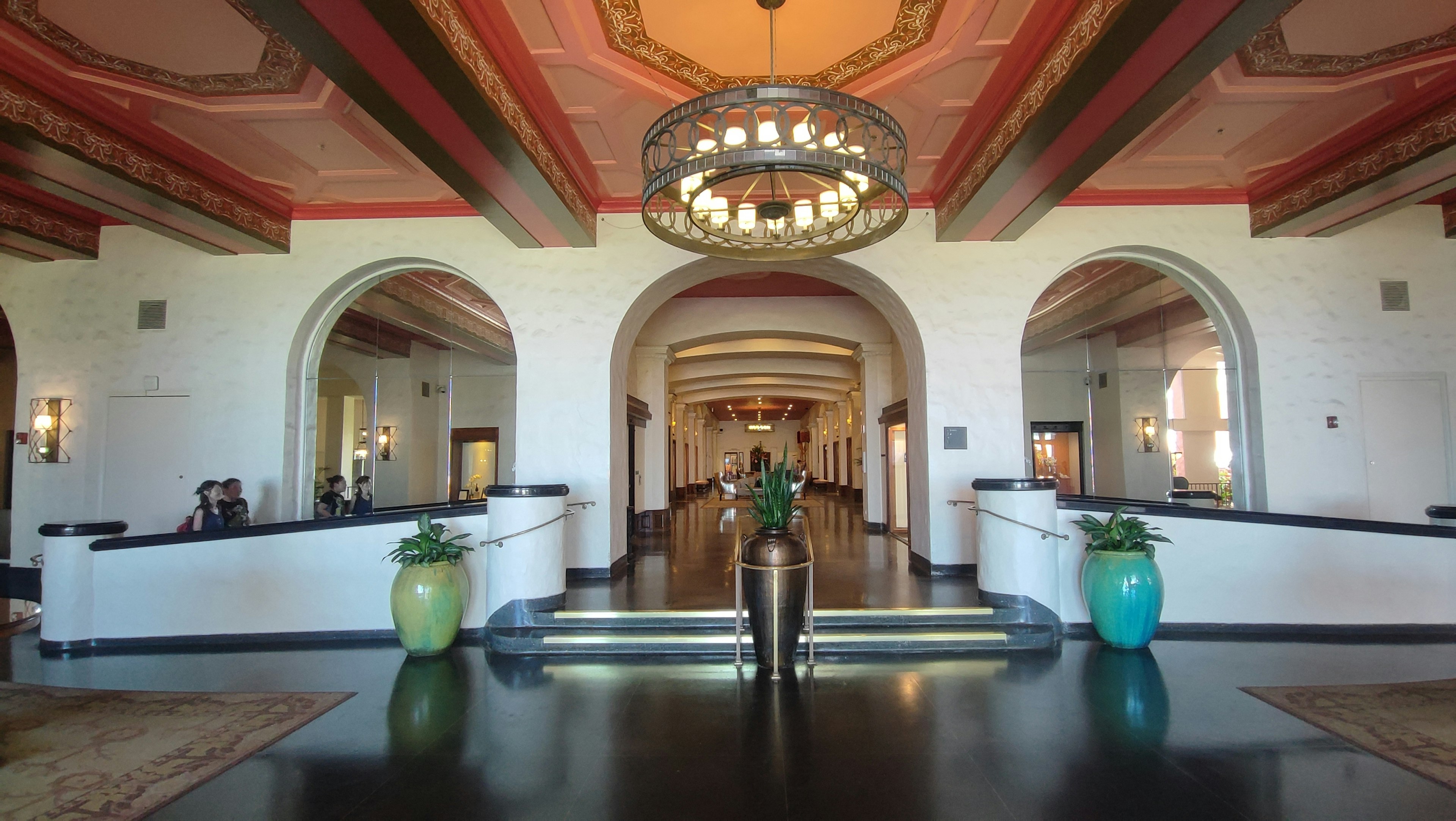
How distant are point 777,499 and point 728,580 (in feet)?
7.29

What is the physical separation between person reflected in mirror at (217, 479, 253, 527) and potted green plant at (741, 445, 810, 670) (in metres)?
4.62

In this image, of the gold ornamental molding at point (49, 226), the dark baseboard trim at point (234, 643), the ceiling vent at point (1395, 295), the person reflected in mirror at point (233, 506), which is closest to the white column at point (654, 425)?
the person reflected in mirror at point (233, 506)

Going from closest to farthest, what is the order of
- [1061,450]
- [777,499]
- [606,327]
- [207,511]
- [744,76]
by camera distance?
[777,499] → [744,76] → [207,511] → [606,327] → [1061,450]

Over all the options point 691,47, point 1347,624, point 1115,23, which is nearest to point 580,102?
point 691,47

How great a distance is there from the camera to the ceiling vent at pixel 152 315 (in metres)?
6.95

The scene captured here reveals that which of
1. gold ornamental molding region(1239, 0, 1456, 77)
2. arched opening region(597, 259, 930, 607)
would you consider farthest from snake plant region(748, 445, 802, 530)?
gold ornamental molding region(1239, 0, 1456, 77)

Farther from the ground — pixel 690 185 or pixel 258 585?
pixel 690 185

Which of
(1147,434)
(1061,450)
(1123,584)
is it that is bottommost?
(1123,584)

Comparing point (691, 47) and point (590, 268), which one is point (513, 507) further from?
point (691, 47)

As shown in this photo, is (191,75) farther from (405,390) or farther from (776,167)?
(776,167)

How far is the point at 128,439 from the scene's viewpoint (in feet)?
22.6

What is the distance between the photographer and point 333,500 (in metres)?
7.05

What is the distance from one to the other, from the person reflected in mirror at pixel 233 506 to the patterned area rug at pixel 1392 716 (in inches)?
296

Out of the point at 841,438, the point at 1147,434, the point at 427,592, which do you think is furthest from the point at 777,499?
the point at 841,438
